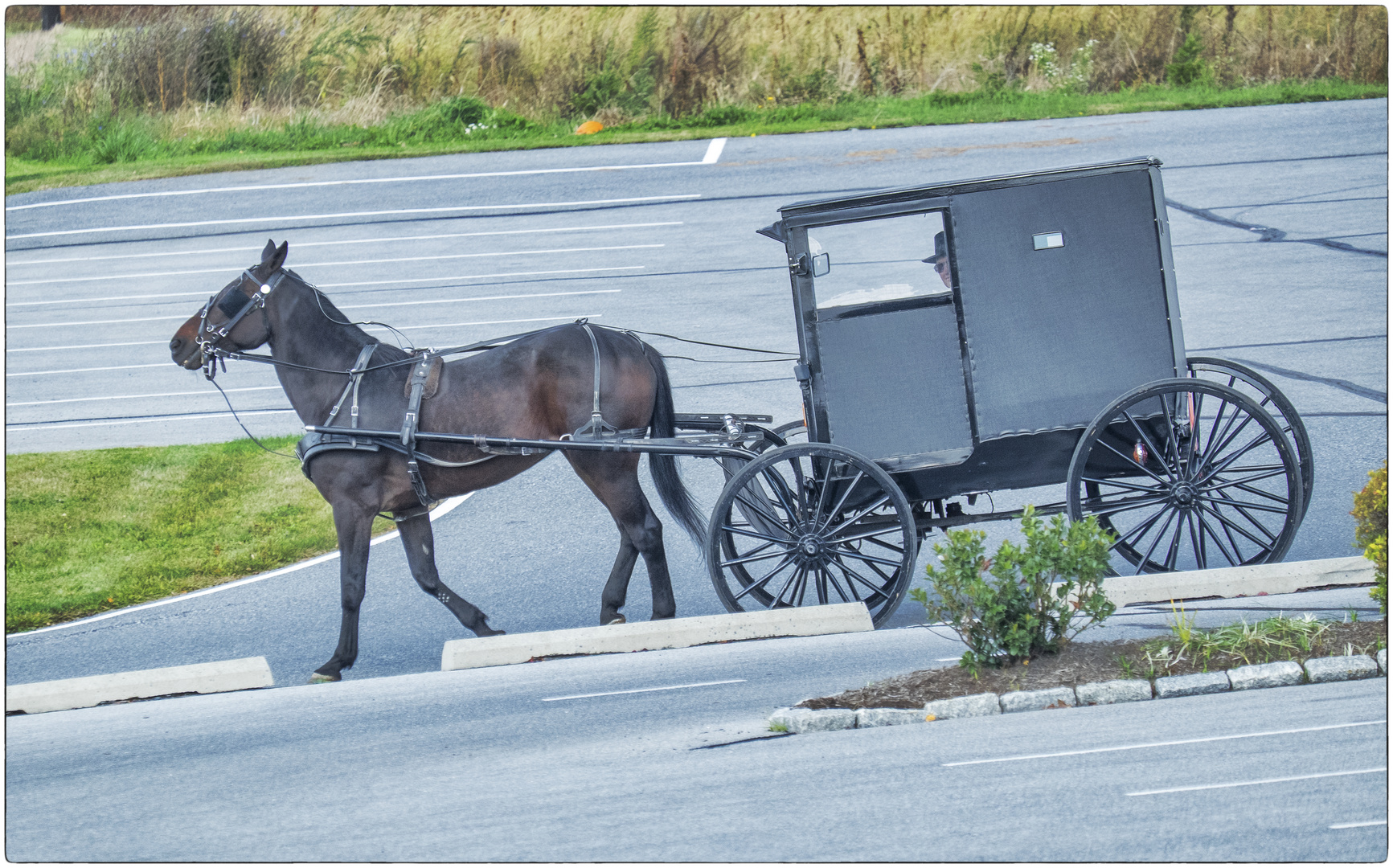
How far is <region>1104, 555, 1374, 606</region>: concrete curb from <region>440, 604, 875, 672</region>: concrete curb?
1518mm

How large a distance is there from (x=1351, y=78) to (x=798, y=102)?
7862 mm

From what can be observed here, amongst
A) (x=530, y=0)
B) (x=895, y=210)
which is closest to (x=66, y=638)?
(x=895, y=210)

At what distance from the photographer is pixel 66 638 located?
8891 millimetres

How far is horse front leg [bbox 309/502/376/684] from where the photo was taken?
7477 millimetres

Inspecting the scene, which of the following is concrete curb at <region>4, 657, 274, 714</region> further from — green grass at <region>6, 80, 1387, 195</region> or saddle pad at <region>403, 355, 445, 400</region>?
green grass at <region>6, 80, 1387, 195</region>

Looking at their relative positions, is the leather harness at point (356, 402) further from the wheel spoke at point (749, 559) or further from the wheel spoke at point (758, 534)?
the wheel spoke at point (749, 559)

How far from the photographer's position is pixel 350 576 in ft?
24.6

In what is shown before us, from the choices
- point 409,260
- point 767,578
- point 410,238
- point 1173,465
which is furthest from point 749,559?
point 410,238

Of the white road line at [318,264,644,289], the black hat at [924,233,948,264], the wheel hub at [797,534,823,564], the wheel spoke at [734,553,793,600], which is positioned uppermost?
the black hat at [924,233,948,264]

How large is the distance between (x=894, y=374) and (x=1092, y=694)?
6.81 feet

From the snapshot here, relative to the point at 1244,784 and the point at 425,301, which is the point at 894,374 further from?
the point at 425,301

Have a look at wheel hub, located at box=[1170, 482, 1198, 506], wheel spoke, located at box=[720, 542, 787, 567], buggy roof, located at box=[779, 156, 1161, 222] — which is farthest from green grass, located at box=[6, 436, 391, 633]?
wheel hub, located at box=[1170, 482, 1198, 506]

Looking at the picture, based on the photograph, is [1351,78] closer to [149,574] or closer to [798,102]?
[798,102]

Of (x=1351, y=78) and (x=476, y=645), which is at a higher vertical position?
(x=1351, y=78)
